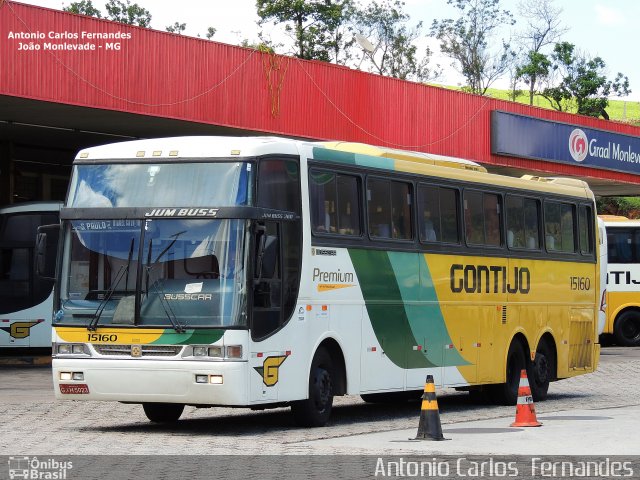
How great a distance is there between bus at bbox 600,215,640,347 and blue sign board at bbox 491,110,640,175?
3298mm

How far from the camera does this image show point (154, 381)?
14953mm

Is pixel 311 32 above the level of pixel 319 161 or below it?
above

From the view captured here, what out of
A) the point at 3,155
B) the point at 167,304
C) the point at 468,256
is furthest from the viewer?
the point at 3,155

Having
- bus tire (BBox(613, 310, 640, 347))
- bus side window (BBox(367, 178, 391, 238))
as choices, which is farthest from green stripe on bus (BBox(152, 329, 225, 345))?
bus tire (BBox(613, 310, 640, 347))

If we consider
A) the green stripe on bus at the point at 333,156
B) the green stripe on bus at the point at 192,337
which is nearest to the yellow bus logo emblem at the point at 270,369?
the green stripe on bus at the point at 192,337

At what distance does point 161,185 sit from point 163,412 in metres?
2.97

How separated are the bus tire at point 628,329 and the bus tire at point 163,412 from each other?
26.4m

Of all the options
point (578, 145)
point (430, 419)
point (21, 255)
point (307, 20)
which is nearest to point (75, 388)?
point (430, 419)

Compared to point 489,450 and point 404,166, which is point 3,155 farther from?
point 489,450

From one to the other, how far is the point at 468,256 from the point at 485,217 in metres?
0.85

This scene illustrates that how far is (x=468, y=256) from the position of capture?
19875mm

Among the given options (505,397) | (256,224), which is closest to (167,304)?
(256,224)

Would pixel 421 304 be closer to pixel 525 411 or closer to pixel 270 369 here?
pixel 525 411

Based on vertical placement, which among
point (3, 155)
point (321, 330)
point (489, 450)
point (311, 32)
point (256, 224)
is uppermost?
point (311, 32)
